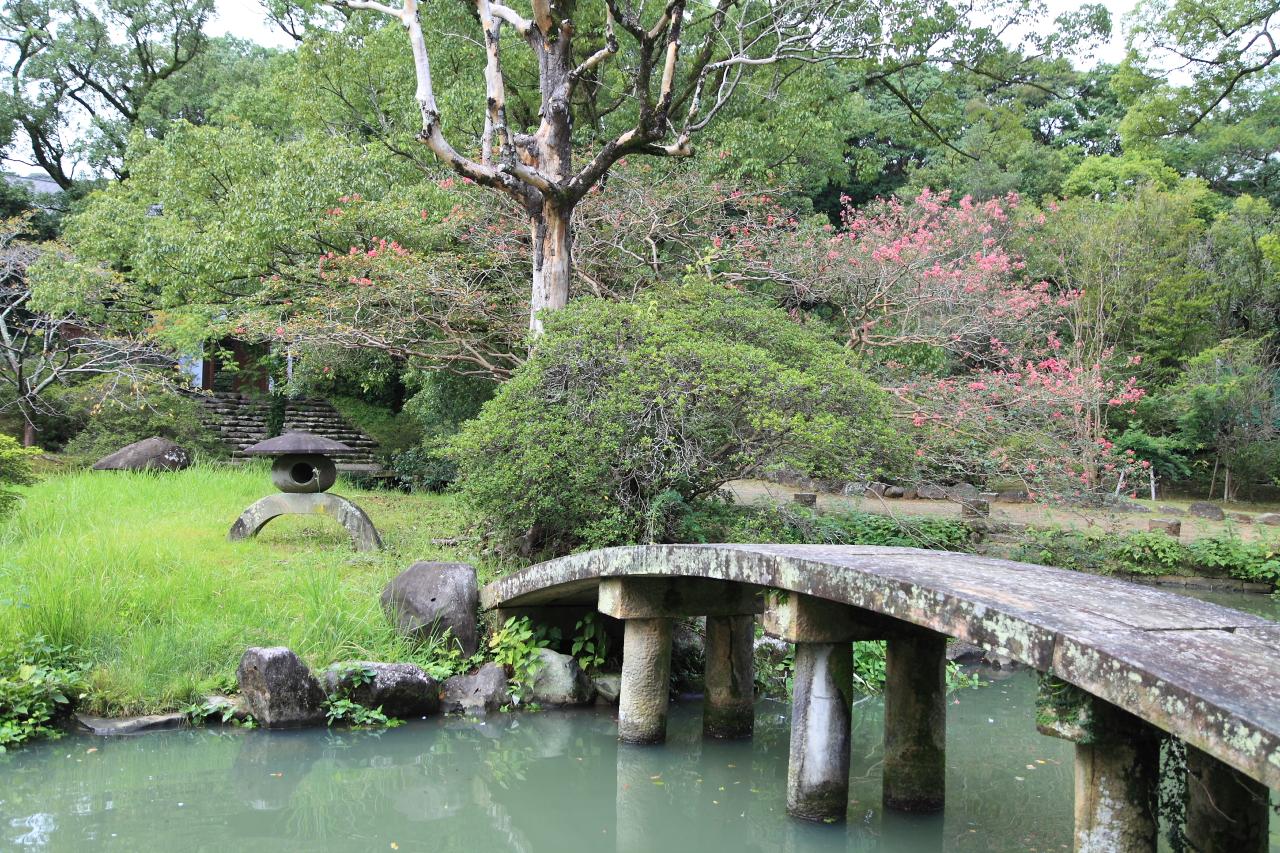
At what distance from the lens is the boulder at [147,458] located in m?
13.8

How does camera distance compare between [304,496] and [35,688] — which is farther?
[304,496]

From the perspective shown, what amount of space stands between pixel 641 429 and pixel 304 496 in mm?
3764

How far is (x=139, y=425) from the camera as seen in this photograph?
15.9 metres

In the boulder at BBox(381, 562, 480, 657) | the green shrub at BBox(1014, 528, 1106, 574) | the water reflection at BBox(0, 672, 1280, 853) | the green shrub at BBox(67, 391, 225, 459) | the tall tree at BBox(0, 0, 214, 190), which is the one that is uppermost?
the tall tree at BBox(0, 0, 214, 190)

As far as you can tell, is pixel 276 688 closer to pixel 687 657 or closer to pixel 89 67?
pixel 687 657

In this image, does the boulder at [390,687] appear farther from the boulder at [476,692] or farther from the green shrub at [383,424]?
the green shrub at [383,424]

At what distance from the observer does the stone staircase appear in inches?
792

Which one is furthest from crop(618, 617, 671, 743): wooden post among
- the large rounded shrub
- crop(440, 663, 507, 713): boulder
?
the large rounded shrub

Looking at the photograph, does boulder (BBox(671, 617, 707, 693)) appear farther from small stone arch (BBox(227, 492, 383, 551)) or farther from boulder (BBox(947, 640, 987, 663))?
small stone arch (BBox(227, 492, 383, 551))

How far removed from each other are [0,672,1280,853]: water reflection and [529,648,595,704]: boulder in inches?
9.8

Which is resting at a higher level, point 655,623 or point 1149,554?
point 1149,554

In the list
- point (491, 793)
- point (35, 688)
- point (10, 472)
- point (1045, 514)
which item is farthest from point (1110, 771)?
point (1045, 514)

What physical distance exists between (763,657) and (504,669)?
2257 millimetres

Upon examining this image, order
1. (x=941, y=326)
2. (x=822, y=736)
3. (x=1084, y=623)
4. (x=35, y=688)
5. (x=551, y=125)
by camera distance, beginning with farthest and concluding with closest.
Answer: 1. (x=941, y=326)
2. (x=551, y=125)
3. (x=35, y=688)
4. (x=822, y=736)
5. (x=1084, y=623)
